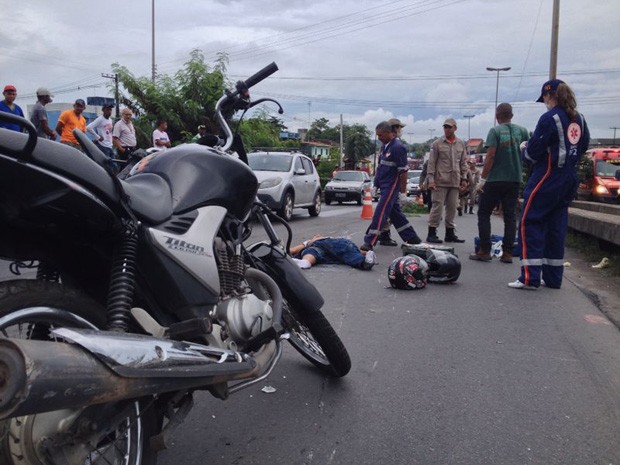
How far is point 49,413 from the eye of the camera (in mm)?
1727

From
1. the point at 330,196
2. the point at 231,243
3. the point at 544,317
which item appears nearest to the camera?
the point at 231,243

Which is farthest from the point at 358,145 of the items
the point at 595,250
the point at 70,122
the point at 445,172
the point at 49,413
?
the point at 49,413

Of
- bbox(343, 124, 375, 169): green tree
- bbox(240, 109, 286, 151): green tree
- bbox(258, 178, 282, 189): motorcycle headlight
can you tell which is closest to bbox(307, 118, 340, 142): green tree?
bbox(343, 124, 375, 169): green tree

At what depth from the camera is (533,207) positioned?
635cm

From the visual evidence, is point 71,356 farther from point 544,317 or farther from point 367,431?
point 544,317

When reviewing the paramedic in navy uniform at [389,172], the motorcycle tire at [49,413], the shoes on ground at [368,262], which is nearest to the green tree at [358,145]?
the paramedic in navy uniform at [389,172]

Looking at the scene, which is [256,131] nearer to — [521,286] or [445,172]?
[445,172]

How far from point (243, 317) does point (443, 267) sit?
4402mm

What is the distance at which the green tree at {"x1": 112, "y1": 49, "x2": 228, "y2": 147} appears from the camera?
66.2 feet

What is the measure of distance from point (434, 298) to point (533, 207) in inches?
59.3

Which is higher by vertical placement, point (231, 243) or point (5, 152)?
point (5, 152)

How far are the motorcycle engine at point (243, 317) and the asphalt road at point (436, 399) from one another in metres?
0.59

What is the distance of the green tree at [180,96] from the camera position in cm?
2019

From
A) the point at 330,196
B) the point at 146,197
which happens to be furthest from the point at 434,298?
the point at 330,196
